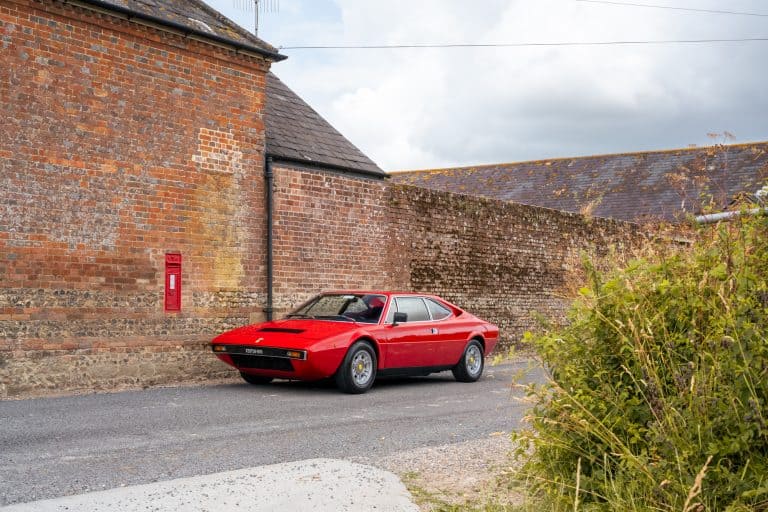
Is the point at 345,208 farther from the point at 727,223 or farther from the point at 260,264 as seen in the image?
the point at 727,223

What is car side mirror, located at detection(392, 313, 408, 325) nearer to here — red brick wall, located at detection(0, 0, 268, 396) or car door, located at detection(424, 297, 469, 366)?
car door, located at detection(424, 297, 469, 366)

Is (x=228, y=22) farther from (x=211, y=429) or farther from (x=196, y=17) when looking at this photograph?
(x=211, y=429)

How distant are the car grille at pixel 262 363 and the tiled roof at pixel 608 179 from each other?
18170 mm

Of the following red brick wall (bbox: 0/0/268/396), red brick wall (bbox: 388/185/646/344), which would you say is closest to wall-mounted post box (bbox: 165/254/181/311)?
red brick wall (bbox: 0/0/268/396)

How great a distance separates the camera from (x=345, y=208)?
14633mm

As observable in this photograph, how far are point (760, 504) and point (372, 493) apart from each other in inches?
83.1

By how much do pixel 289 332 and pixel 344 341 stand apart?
0.80 metres

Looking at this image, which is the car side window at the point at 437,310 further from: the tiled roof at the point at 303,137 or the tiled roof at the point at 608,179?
the tiled roof at the point at 608,179

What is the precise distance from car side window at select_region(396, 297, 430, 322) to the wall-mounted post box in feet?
10.8

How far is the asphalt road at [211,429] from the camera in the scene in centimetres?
563

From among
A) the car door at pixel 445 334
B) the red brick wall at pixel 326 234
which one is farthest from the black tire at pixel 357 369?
the red brick wall at pixel 326 234

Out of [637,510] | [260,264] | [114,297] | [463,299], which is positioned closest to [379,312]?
[260,264]

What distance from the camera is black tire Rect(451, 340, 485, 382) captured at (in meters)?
12.3

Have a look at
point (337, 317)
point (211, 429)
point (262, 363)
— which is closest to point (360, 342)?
point (337, 317)
